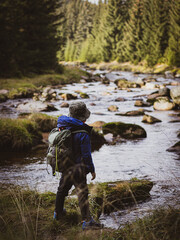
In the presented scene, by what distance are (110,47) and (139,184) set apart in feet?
207

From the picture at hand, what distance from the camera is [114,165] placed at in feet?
21.0

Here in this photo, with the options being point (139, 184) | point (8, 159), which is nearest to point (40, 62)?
point (8, 159)

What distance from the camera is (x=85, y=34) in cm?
9675

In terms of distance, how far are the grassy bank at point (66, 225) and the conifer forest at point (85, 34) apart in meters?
19.9

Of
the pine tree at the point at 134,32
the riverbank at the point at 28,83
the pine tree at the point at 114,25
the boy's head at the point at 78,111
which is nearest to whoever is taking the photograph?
the boy's head at the point at 78,111

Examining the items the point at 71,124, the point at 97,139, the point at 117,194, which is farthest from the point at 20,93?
the point at 71,124

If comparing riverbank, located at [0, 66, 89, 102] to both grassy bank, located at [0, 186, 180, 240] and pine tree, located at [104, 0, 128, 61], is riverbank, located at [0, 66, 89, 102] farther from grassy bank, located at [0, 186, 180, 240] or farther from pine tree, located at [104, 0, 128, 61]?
pine tree, located at [104, 0, 128, 61]

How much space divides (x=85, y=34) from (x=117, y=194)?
98.8 m

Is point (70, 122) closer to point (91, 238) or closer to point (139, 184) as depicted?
point (91, 238)

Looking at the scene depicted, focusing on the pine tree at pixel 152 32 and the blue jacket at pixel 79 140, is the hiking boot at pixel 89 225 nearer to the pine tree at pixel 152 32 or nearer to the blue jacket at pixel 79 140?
the blue jacket at pixel 79 140

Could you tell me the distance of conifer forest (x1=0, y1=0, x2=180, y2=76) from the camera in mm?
22094

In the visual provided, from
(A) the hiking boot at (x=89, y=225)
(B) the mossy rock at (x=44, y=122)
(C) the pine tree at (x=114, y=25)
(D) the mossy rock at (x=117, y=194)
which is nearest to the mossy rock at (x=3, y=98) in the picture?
(B) the mossy rock at (x=44, y=122)

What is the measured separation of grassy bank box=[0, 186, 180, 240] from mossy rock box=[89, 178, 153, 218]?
12.9 inches

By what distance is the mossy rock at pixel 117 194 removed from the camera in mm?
3735
